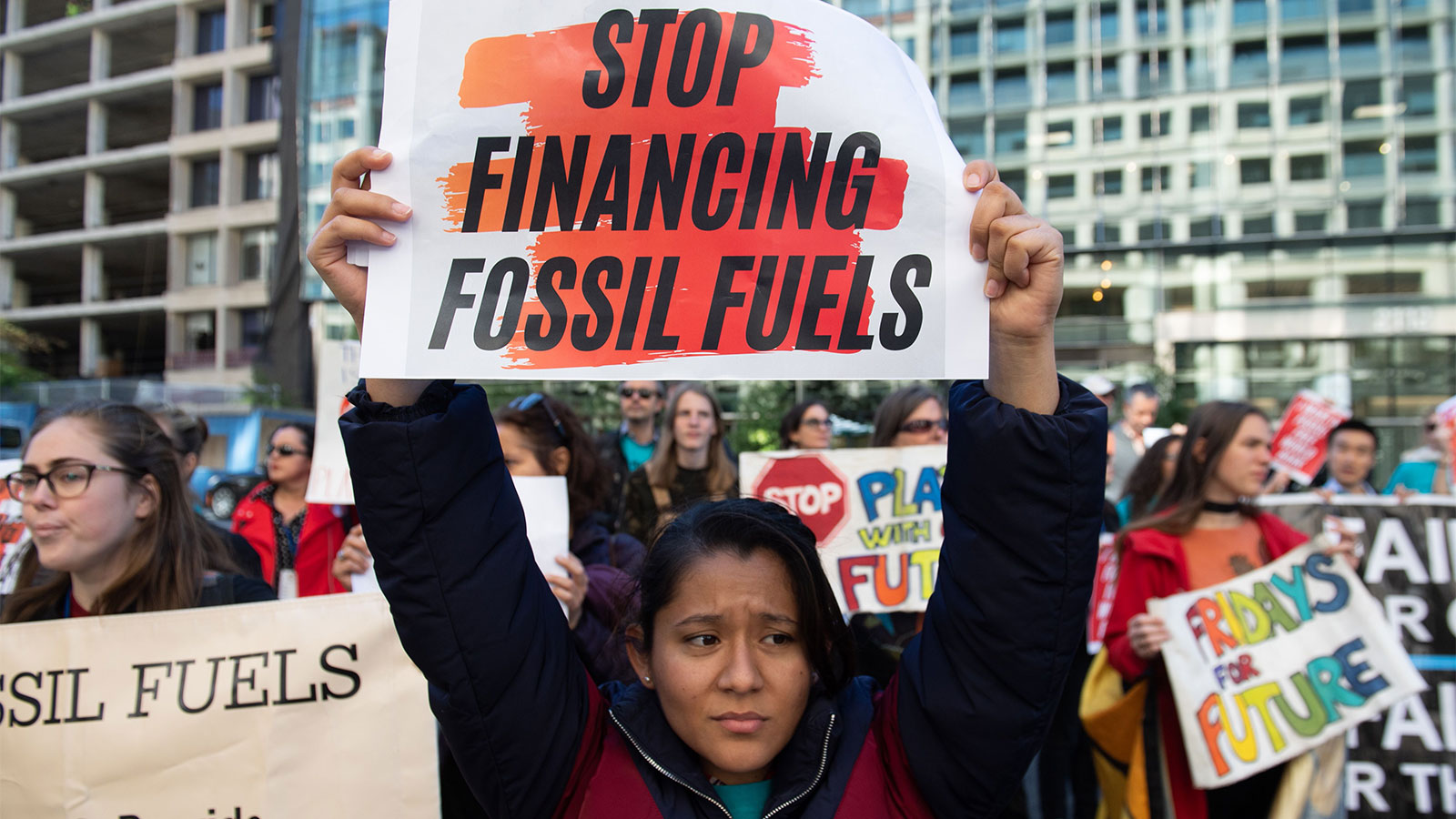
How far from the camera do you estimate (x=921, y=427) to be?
3.98m

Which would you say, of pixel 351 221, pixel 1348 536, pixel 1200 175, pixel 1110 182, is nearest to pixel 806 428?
pixel 1348 536

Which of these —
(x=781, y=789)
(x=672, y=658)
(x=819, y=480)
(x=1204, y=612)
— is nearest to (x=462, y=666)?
(x=672, y=658)

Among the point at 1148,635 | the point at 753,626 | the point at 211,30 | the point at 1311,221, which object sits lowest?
the point at 1148,635

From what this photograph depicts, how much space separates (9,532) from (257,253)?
3739 cm

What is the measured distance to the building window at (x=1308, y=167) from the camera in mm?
18984

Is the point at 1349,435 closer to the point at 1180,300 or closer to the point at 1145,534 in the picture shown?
the point at 1145,534

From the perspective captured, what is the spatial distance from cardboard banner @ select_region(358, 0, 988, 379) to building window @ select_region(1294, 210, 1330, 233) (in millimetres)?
21384

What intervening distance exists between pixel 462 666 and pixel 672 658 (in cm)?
32

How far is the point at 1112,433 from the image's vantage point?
6930 millimetres

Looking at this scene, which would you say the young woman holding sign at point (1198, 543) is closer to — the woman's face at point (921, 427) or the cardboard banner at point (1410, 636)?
the cardboard banner at point (1410, 636)

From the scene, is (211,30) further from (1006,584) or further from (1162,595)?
(1006,584)

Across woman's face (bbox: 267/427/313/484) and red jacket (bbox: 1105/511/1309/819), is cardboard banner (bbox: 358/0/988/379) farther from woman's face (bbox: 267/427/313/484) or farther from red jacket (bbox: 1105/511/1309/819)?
woman's face (bbox: 267/427/313/484)

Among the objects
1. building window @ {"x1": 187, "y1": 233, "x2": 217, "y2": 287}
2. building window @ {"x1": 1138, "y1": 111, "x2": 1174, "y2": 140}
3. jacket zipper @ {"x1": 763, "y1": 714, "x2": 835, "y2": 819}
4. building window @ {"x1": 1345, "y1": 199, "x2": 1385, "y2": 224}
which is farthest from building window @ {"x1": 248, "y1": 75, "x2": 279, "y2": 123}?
jacket zipper @ {"x1": 763, "y1": 714, "x2": 835, "y2": 819}

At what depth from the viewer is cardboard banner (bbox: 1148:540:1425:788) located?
2734mm
